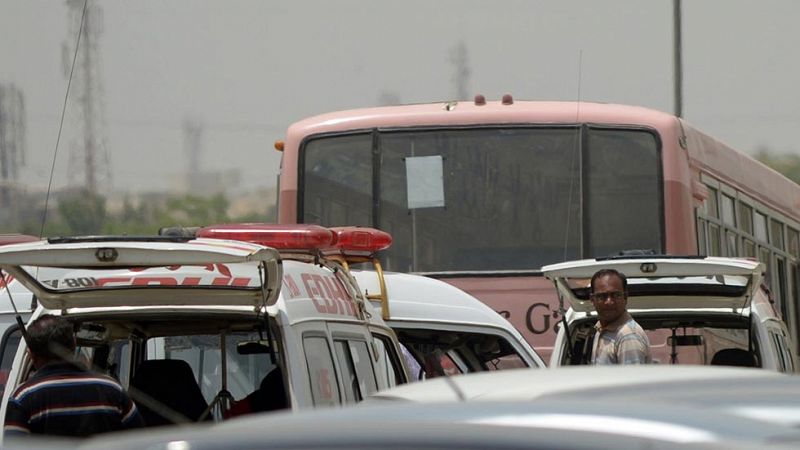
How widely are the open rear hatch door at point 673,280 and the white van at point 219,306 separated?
4.38 ft

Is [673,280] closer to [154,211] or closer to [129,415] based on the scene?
[129,415]

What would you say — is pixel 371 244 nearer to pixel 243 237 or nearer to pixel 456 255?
pixel 243 237

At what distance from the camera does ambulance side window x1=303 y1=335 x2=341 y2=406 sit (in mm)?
6559

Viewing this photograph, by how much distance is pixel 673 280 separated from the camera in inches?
380

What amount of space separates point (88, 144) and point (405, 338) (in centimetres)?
627

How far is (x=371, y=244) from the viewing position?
28.7ft

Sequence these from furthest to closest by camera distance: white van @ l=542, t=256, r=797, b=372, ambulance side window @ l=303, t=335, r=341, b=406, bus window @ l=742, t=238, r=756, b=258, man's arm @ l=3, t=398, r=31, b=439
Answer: bus window @ l=742, t=238, r=756, b=258
white van @ l=542, t=256, r=797, b=372
ambulance side window @ l=303, t=335, r=341, b=406
man's arm @ l=3, t=398, r=31, b=439

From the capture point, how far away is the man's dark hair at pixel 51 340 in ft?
21.0

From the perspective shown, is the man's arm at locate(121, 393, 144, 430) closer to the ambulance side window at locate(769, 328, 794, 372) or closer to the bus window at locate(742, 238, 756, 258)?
the ambulance side window at locate(769, 328, 794, 372)

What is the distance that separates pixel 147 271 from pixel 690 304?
370 centimetres

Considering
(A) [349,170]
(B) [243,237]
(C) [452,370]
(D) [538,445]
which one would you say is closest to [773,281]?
(A) [349,170]

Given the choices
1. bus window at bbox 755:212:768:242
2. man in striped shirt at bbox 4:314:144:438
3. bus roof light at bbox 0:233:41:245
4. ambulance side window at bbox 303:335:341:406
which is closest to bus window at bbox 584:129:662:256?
bus window at bbox 755:212:768:242

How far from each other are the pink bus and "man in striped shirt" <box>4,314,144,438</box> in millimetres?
6376

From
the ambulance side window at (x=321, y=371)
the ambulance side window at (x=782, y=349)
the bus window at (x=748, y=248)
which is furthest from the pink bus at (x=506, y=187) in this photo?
the ambulance side window at (x=321, y=371)
